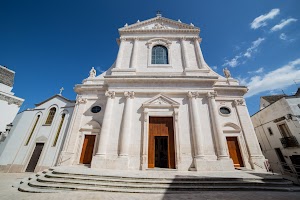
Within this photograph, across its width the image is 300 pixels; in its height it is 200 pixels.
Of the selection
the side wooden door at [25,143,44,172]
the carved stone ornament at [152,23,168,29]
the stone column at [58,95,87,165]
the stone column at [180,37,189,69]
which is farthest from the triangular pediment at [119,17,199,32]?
the side wooden door at [25,143,44,172]

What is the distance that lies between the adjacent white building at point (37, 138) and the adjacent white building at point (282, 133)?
20998 mm

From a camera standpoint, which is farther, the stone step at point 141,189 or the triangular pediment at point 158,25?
the triangular pediment at point 158,25

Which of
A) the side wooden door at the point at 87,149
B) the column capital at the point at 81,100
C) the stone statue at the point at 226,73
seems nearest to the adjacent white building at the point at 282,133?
the stone statue at the point at 226,73

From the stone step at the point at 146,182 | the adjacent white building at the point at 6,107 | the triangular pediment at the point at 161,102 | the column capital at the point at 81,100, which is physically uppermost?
the column capital at the point at 81,100

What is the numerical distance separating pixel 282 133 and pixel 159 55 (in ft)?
54.6

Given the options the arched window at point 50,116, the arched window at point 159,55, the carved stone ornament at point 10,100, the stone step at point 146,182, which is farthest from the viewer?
the arched window at point 159,55

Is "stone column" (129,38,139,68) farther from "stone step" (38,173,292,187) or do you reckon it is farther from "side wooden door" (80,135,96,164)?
"stone step" (38,173,292,187)

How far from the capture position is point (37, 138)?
12.7 metres

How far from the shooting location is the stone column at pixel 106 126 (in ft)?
32.9

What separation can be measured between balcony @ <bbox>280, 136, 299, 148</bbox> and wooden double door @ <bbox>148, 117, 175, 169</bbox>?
13.5 metres

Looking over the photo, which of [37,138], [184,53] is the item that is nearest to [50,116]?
[37,138]

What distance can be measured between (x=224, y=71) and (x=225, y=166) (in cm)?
954

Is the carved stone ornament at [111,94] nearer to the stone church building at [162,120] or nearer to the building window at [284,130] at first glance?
the stone church building at [162,120]

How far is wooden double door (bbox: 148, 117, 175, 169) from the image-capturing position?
33.9ft
